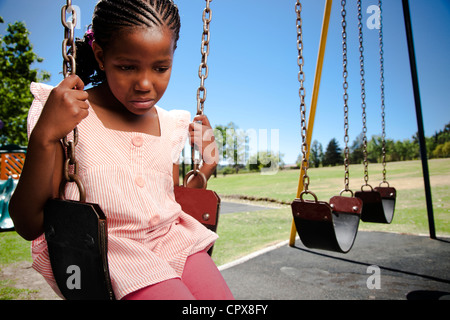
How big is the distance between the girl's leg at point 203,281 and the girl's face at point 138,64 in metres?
0.54

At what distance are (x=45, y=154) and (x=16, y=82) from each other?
1541 centimetres

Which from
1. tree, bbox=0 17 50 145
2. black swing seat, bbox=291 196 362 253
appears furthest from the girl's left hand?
tree, bbox=0 17 50 145

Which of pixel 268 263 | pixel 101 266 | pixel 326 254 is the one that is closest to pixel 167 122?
pixel 101 266

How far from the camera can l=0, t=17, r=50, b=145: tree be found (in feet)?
42.3

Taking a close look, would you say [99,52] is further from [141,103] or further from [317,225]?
[317,225]

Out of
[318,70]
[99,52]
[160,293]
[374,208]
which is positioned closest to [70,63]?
[99,52]

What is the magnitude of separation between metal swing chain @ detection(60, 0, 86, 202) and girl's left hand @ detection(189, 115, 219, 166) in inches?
19.8

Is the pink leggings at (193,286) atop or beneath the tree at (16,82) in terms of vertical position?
beneath

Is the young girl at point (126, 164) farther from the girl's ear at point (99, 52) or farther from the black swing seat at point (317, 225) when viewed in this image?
the black swing seat at point (317, 225)

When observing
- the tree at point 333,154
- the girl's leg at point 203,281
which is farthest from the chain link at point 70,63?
the tree at point 333,154

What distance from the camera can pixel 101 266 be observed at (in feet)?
2.66

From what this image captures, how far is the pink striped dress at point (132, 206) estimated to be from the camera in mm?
958
